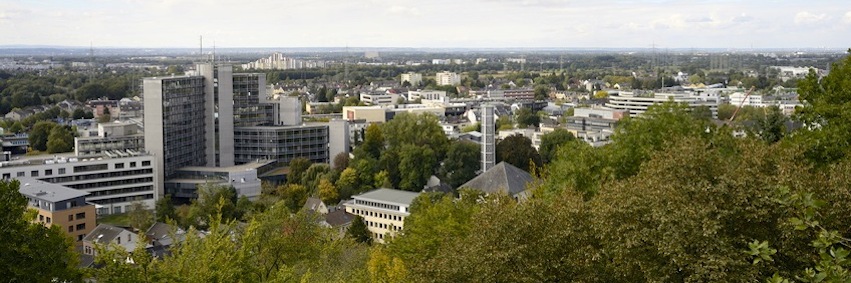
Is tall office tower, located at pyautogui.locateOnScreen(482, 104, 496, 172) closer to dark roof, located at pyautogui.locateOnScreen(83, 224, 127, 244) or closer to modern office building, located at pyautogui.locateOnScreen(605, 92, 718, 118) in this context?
dark roof, located at pyautogui.locateOnScreen(83, 224, 127, 244)

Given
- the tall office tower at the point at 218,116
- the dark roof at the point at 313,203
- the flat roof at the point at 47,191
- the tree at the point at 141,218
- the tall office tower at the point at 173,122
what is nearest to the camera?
the flat roof at the point at 47,191

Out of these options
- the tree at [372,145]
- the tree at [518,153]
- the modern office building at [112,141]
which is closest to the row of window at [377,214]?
the tree at [372,145]

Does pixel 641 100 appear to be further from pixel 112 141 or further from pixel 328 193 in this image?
pixel 112 141

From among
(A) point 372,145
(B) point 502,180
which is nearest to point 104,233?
(B) point 502,180

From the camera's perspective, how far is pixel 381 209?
23.5 m

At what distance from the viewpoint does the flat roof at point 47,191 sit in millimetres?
21125

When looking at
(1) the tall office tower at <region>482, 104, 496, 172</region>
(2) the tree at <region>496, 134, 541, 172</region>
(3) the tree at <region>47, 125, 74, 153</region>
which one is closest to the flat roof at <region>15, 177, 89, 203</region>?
(3) the tree at <region>47, 125, 74, 153</region>

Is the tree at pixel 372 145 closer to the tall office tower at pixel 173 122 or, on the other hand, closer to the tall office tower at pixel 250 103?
the tall office tower at pixel 250 103

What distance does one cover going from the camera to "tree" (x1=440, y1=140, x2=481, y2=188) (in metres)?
28.1

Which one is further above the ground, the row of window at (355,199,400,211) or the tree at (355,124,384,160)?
the tree at (355,124,384,160)

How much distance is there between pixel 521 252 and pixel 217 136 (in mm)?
25309

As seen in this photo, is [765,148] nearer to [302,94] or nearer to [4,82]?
[302,94]

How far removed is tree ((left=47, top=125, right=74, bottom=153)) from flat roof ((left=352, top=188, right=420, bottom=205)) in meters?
14.0

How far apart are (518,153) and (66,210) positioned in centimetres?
1344
